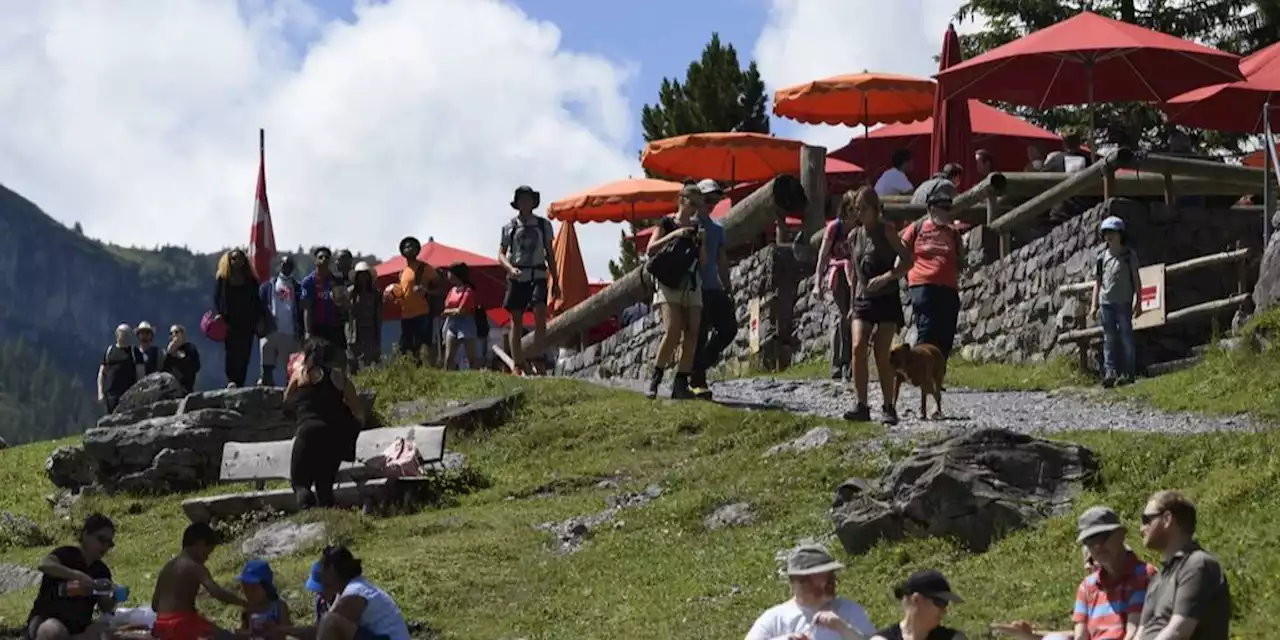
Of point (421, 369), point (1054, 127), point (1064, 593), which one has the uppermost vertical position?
point (1054, 127)

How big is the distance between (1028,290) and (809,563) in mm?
12357

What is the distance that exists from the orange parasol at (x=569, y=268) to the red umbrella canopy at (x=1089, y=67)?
22.7 ft

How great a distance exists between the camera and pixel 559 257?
93.8 ft

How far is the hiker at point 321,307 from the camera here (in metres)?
20.6

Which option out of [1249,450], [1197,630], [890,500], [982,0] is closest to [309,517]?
[890,500]

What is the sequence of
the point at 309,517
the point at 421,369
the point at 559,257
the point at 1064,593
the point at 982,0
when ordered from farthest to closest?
the point at 982,0, the point at 559,257, the point at 421,369, the point at 309,517, the point at 1064,593

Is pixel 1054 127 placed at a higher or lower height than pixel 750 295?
higher

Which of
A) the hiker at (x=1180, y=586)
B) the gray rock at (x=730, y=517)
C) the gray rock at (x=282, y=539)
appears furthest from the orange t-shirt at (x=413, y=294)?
the hiker at (x=1180, y=586)

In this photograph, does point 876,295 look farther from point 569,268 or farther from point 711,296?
point 569,268

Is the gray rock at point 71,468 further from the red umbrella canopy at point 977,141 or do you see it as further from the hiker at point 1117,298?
the red umbrella canopy at point 977,141

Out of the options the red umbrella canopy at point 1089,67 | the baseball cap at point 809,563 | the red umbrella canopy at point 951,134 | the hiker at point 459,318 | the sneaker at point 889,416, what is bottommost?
the baseball cap at point 809,563

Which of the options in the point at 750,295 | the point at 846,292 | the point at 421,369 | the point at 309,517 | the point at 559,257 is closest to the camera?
the point at 309,517

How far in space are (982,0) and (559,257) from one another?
9.38 m

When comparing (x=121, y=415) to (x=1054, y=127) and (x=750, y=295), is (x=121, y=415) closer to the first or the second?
(x=750, y=295)
